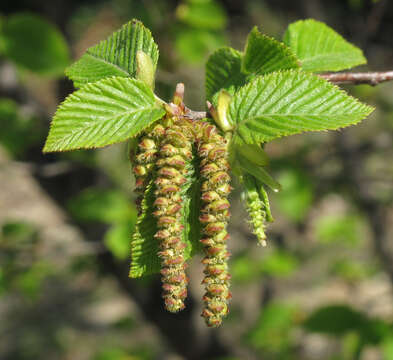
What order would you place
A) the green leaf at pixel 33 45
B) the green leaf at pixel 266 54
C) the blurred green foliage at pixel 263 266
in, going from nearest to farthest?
the green leaf at pixel 266 54, the green leaf at pixel 33 45, the blurred green foliage at pixel 263 266

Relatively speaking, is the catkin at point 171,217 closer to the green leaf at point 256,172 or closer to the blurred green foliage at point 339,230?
the green leaf at point 256,172

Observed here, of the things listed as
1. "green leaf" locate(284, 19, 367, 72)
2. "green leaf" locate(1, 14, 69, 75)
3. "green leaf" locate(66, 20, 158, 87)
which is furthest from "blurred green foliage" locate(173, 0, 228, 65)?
"green leaf" locate(66, 20, 158, 87)

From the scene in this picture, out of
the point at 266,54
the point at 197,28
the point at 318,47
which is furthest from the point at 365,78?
the point at 197,28

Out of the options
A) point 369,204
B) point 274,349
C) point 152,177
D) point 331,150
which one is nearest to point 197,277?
point 274,349

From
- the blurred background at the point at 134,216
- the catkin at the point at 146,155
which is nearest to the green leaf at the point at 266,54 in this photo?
the catkin at the point at 146,155

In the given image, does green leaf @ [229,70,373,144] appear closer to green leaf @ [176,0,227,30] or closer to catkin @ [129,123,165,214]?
catkin @ [129,123,165,214]

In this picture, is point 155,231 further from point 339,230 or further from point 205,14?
point 339,230
